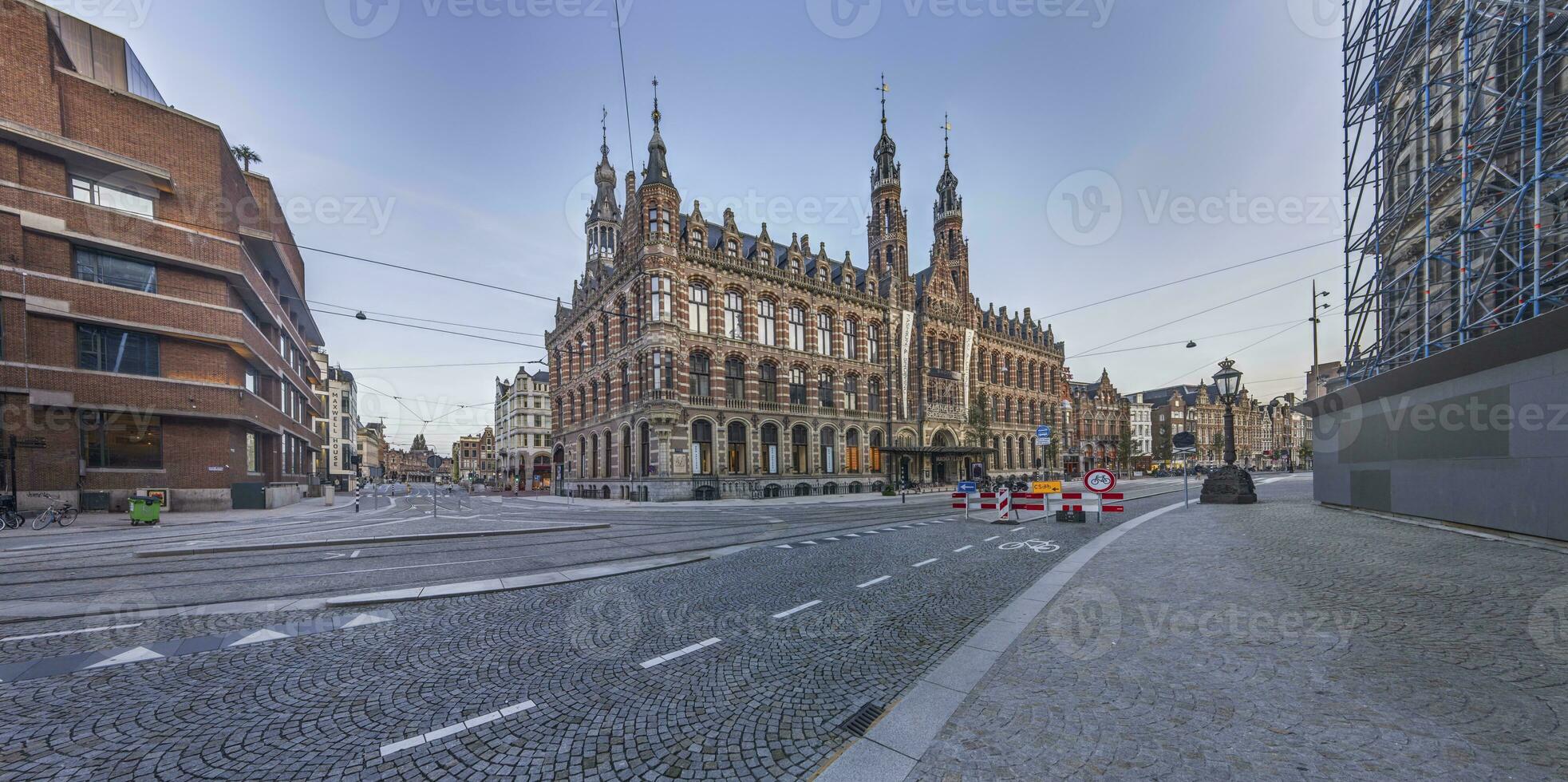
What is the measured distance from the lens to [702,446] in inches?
1246

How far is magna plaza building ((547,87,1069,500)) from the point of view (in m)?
30.5

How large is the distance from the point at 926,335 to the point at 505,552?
1491 inches

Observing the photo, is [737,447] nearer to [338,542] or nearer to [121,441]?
[338,542]

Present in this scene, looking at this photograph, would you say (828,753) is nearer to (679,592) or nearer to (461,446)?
(679,592)

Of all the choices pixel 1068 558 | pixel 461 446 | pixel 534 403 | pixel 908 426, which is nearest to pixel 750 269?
pixel 908 426

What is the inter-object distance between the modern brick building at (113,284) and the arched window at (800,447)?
89.6 feet

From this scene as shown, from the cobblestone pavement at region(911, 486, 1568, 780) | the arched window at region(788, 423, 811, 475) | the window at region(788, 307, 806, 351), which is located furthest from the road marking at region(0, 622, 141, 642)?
the window at region(788, 307, 806, 351)

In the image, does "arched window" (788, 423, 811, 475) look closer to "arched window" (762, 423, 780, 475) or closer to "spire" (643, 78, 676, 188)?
"arched window" (762, 423, 780, 475)

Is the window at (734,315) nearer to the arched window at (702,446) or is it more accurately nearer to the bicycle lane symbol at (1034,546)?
the arched window at (702,446)

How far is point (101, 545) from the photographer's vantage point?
472 inches

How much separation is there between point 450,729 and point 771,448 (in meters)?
30.5

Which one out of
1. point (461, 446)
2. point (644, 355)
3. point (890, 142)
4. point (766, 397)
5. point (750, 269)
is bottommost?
point (461, 446)

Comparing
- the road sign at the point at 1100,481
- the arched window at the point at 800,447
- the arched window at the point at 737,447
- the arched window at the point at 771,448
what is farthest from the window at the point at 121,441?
the road sign at the point at 1100,481

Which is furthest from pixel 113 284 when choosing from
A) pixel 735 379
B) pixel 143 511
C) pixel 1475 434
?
pixel 1475 434
